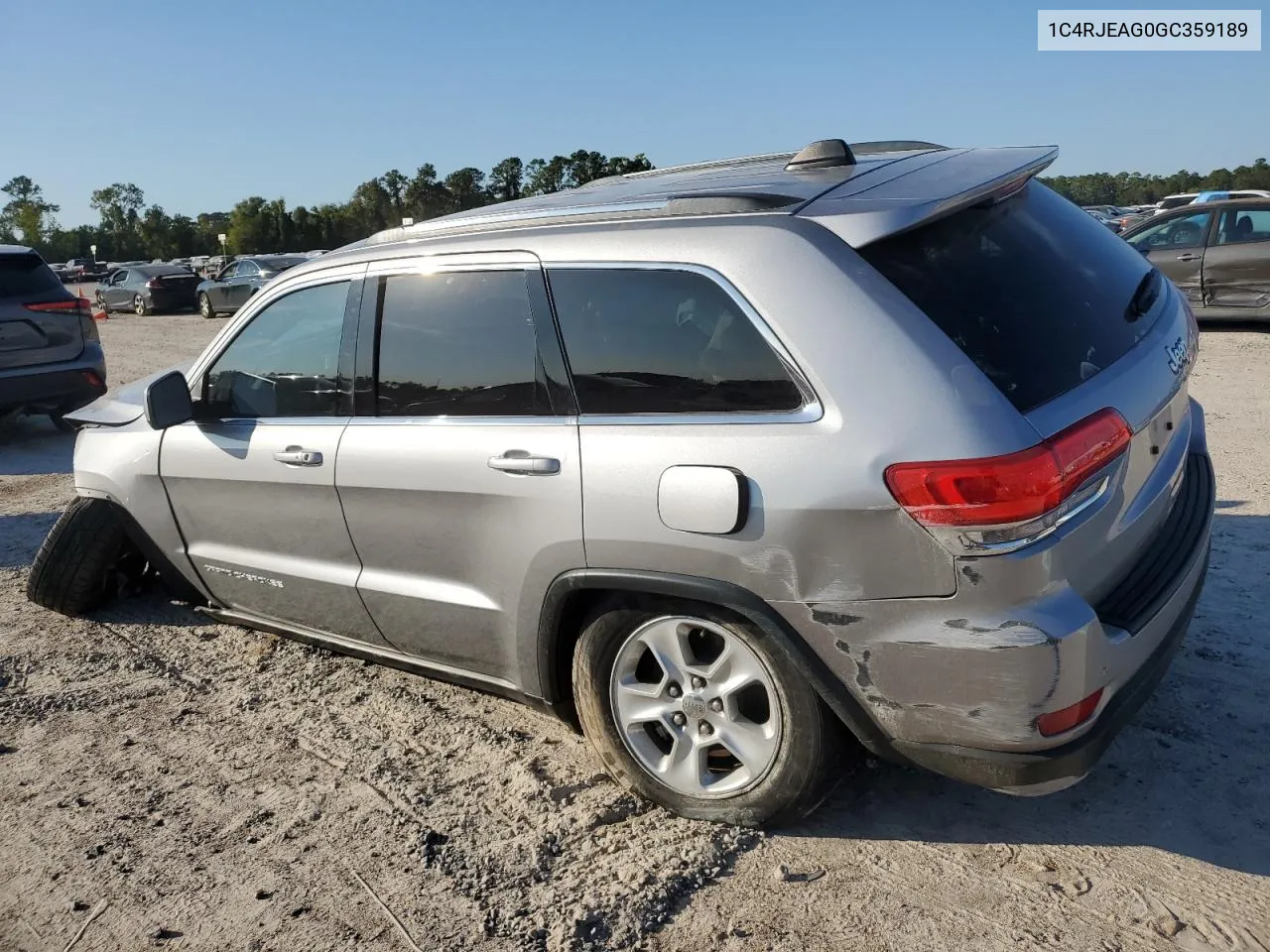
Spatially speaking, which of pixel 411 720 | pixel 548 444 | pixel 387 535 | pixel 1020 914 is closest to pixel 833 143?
pixel 548 444

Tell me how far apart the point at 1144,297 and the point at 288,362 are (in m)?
2.95

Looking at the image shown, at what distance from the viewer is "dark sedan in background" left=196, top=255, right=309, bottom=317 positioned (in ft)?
77.3

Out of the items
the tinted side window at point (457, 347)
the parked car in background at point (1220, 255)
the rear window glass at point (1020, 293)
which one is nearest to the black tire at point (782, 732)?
the tinted side window at point (457, 347)

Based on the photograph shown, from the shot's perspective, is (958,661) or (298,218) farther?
(298,218)

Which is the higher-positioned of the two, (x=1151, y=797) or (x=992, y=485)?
(x=992, y=485)

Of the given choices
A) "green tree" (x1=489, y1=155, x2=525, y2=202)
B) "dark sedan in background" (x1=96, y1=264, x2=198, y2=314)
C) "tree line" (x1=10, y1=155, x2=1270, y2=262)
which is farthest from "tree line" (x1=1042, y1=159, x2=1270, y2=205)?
"dark sedan in background" (x1=96, y1=264, x2=198, y2=314)

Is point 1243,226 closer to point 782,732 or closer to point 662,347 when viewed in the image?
point 662,347

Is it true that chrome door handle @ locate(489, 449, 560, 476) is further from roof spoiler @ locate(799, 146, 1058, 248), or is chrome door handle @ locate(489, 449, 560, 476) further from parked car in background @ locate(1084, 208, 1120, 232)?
parked car in background @ locate(1084, 208, 1120, 232)

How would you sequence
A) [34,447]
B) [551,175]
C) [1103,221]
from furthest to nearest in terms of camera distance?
[551,175] → [34,447] → [1103,221]

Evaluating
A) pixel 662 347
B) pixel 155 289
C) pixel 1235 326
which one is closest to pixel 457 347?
pixel 662 347

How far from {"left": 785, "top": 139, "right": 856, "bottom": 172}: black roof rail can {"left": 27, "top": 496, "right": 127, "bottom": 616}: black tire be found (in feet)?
11.1

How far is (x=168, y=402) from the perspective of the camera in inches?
154

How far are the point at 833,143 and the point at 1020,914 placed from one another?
89.2 inches

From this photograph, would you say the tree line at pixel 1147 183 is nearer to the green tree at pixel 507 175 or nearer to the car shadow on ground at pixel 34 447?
the green tree at pixel 507 175
